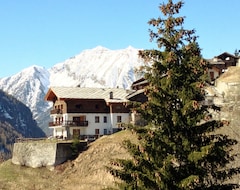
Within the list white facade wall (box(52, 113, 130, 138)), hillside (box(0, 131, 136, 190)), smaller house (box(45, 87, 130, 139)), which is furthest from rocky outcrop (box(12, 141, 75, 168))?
white facade wall (box(52, 113, 130, 138))

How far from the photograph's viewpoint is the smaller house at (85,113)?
70.6 meters

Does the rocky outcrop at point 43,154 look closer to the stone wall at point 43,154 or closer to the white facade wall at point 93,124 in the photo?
the stone wall at point 43,154

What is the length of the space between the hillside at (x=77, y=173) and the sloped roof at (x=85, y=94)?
45.7 ft

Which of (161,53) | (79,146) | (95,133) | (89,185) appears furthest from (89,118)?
(161,53)

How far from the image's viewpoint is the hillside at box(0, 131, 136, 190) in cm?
4797

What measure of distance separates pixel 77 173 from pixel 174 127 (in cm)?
3432

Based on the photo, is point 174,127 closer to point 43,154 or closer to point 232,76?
point 43,154

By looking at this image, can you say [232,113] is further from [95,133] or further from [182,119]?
[182,119]

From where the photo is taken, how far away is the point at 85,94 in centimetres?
7369

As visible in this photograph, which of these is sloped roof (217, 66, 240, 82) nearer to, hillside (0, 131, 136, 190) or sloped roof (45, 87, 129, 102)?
hillside (0, 131, 136, 190)

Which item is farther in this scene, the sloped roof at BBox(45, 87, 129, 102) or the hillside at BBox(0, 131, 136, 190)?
the sloped roof at BBox(45, 87, 129, 102)

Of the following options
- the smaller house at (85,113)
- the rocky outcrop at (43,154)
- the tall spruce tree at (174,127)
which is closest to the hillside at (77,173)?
the rocky outcrop at (43,154)

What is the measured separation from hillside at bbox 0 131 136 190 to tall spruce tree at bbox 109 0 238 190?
87.1ft

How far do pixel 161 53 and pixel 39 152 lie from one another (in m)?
42.6
